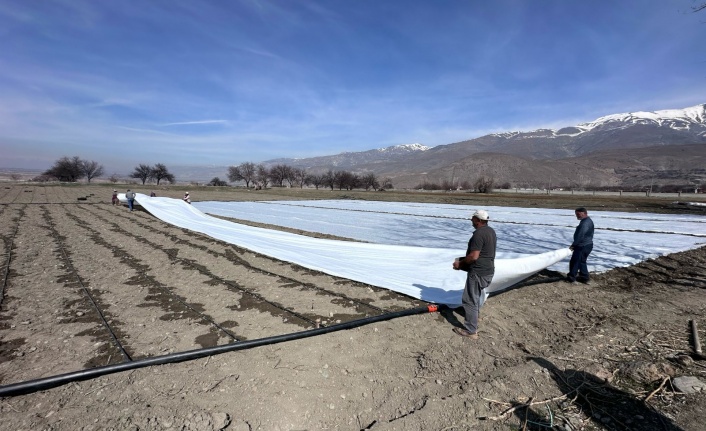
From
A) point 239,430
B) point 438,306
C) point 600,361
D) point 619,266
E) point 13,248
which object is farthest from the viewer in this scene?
point 13,248

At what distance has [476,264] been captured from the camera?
13.5ft

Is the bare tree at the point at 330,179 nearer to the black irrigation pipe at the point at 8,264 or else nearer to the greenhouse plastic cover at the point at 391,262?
the greenhouse plastic cover at the point at 391,262

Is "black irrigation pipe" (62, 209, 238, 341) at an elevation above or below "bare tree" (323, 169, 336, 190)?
below

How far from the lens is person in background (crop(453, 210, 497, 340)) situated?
3992mm

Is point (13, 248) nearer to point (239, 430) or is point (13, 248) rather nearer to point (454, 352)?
point (239, 430)

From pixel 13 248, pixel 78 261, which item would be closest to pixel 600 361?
pixel 78 261

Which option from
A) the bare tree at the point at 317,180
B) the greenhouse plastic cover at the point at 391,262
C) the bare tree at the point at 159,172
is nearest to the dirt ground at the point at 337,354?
the greenhouse plastic cover at the point at 391,262

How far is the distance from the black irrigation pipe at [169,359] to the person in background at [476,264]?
0.87 m

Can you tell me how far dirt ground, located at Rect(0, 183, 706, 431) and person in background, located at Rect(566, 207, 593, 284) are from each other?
310mm

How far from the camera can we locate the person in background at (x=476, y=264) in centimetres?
399

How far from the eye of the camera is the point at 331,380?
3316mm

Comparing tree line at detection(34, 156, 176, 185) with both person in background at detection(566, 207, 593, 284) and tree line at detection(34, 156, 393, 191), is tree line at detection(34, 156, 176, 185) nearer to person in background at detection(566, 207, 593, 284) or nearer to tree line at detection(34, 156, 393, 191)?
tree line at detection(34, 156, 393, 191)

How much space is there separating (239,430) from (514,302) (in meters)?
4.57

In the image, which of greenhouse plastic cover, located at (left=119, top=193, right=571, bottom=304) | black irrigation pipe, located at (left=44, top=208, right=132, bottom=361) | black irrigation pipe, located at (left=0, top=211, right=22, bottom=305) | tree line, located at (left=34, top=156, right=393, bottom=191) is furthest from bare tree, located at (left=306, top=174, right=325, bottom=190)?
black irrigation pipe, located at (left=44, top=208, right=132, bottom=361)
